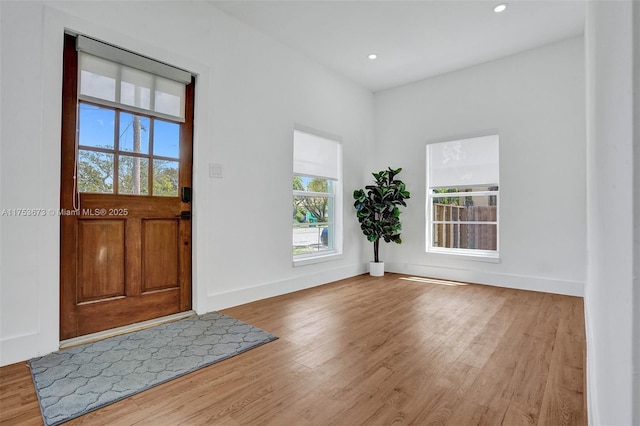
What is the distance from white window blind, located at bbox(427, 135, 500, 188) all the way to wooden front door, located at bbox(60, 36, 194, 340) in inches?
138

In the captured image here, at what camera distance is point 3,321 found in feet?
6.44

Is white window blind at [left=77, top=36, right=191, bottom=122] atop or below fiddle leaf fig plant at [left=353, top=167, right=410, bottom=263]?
atop

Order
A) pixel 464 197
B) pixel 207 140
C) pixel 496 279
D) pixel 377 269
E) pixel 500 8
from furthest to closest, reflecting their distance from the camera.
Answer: pixel 377 269 → pixel 464 197 → pixel 496 279 → pixel 500 8 → pixel 207 140

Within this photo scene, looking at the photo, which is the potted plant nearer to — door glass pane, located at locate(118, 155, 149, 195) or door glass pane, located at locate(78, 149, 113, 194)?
door glass pane, located at locate(118, 155, 149, 195)

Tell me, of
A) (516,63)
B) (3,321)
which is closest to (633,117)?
(3,321)

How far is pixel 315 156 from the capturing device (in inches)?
171

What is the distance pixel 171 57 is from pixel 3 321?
2.38m

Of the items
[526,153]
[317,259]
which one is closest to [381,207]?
[317,259]

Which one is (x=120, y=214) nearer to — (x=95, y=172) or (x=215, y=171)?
(x=95, y=172)

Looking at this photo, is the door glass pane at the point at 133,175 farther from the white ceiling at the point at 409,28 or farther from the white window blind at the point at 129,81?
the white ceiling at the point at 409,28

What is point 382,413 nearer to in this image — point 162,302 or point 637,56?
point 637,56

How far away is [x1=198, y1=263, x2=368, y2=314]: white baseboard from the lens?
305 centimetres

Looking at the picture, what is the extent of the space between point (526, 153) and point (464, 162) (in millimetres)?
760

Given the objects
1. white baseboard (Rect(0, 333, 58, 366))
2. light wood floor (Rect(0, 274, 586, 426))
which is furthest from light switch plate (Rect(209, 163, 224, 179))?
white baseboard (Rect(0, 333, 58, 366))
